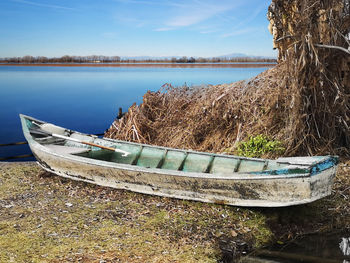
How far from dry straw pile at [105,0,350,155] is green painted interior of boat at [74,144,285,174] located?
1916 millimetres

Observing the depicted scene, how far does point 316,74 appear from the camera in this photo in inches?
331

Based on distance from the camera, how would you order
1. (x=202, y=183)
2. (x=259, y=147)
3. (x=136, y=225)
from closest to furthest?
(x=136, y=225) < (x=202, y=183) < (x=259, y=147)

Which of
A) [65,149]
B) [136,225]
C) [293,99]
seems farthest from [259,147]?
[65,149]

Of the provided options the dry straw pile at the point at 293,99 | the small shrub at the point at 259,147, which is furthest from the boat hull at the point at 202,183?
the dry straw pile at the point at 293,99

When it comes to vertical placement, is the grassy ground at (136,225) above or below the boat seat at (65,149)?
below

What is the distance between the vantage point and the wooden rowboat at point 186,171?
5.71m

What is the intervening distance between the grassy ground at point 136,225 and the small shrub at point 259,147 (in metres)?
1.49

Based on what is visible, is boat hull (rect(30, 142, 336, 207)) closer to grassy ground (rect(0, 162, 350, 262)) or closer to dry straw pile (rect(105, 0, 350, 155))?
grassy ground (rect(0, 162, 350, 262))

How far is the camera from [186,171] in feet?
24.2

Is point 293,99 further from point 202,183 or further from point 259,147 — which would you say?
point 202,183

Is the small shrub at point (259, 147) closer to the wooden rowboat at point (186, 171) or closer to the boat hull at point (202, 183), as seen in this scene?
the wooden rowboat at point (186, 171)

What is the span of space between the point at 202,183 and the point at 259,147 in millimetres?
2770

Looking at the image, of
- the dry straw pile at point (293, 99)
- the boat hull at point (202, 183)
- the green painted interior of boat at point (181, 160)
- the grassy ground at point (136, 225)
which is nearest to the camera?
the grassy ground at point (136, 225)

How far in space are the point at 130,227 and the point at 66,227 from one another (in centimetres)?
109
